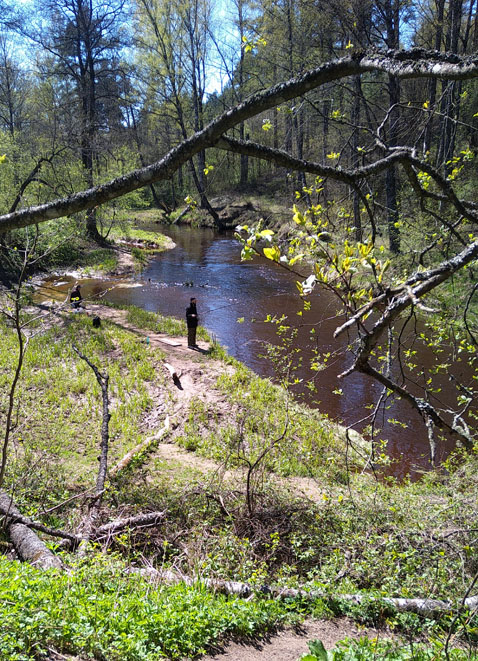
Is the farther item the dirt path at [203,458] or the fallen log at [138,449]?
the fallen log at [138,449]

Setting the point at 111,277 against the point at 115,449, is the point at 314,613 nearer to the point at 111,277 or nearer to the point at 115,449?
the point at 115,449

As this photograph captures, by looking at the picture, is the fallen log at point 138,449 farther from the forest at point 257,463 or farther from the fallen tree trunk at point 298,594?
the fallen tree trunk at point 298,594

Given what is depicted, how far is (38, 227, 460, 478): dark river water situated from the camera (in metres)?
9.10

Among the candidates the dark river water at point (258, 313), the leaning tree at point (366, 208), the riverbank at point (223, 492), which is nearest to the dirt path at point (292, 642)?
the riverbank at point (223, 492)

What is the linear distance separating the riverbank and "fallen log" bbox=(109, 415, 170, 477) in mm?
36

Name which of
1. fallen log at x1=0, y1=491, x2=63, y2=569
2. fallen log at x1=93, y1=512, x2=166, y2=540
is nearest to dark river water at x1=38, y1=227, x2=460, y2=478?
fallen log at x1=93, y1=512, x2=166, y2=540

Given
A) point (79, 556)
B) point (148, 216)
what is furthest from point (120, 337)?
point (148, 216)

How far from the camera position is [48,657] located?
8.16 feet

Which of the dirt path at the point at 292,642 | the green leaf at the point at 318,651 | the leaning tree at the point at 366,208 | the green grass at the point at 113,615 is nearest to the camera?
the green leaf at the point at 318,651

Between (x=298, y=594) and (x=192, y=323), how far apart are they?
8.66 metres

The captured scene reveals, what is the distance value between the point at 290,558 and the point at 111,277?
19.1 metres

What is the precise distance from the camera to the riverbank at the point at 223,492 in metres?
Answer: 3.75

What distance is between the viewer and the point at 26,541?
13.8 ft

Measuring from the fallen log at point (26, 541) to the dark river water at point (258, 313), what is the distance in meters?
3.08
